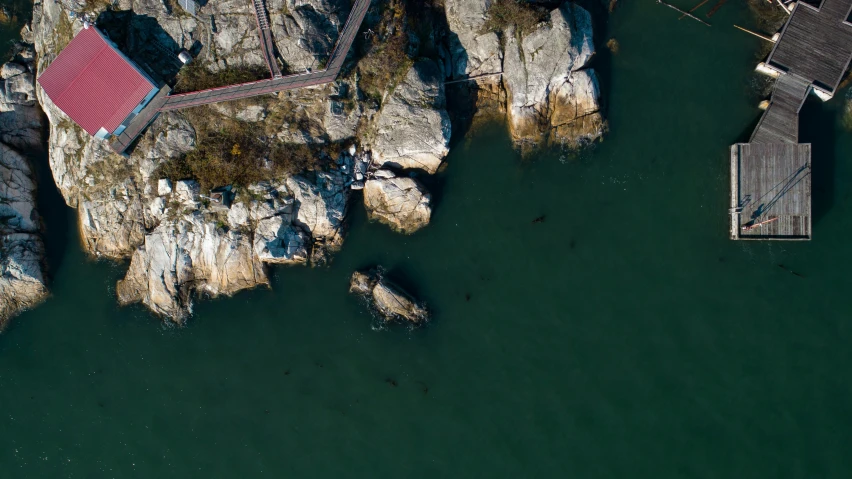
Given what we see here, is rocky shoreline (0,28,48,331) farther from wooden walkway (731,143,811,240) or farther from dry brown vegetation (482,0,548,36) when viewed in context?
wooden walkway (731,143,811,240)

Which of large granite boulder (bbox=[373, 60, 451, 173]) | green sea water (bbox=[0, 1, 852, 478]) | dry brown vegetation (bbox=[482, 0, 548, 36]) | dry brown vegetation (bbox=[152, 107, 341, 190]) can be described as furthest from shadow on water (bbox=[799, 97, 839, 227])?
dry brown vegetation (bbox=[152, 107, 341, 190])

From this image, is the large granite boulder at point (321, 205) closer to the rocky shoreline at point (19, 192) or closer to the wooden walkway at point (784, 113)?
the rocky shoreline at point (19, 192)

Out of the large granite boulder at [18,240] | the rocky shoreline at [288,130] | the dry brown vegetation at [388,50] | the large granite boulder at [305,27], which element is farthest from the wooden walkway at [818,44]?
the large granite boulder at [18,240]

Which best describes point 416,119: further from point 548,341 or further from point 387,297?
point 548,341

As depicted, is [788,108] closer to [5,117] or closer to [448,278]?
[448,278]

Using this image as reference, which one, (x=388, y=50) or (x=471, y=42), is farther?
(x=471, y=42)

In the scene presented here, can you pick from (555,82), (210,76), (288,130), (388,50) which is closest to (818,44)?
(555,82)
